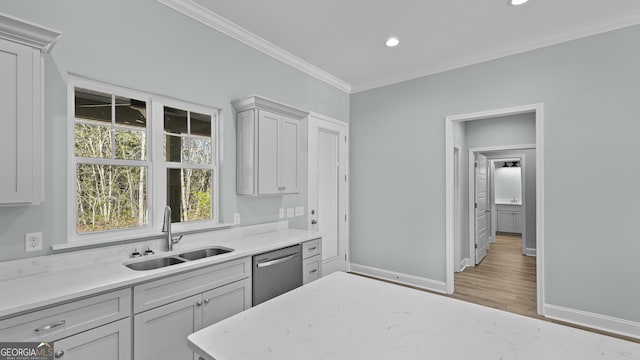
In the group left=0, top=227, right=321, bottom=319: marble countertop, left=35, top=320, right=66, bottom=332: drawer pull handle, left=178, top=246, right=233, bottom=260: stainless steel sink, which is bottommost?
left=35, top=320, right=66, bottom=332: drawer pull handle

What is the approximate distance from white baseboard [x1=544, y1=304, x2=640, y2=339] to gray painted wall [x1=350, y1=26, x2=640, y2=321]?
5 cm

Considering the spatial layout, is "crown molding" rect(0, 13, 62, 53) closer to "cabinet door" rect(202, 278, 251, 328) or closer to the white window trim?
the white window trim

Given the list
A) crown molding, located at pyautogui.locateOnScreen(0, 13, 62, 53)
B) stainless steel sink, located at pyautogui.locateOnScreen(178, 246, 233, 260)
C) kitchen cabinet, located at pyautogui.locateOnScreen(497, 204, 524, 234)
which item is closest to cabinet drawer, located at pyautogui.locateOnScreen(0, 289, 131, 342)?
stainless steel sink, located at pyautogui.locateOnScreen(178, 246, 233, 260)

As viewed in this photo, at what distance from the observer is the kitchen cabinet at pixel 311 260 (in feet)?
9.38

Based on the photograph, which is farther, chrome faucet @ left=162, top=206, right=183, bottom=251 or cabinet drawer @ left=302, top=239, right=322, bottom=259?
cabinet drawer @ left=302, top=239, right=322, bottom=259

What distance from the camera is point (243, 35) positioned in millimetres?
3025

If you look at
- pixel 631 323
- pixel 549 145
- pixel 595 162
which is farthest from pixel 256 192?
pixel 631 323

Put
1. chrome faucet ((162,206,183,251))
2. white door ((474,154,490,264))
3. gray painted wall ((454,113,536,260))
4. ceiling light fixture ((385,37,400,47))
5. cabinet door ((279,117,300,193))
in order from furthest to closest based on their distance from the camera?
white door ((474,154,490,264)) → gray painted wall ((454,113,536,260)) → ceiling light fixture ((385,37,400,47)) → cabinet door ((279,117,300,193)) → chrome faucet ((162,206,183,251))

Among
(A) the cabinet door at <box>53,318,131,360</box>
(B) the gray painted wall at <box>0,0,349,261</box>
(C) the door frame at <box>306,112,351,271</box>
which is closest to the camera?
(A) the cabinet door at <box>53,318,131,360</box>

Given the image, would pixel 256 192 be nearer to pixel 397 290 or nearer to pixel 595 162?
pixel 397 290

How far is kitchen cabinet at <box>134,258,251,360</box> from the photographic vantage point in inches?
66.8

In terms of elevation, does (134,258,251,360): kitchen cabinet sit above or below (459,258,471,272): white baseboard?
above

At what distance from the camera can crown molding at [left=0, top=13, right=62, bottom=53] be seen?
1465 mm

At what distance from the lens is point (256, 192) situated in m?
2.84
